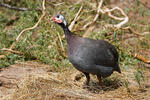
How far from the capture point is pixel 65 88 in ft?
14.0

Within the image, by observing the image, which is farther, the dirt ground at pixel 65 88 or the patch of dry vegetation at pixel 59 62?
the patch of dry vegetation at pixel 59 62

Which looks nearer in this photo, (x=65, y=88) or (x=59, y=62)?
(x=65, y=88)

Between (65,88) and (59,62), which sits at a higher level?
(59,62)

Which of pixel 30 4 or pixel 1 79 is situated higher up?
pixel 30 4

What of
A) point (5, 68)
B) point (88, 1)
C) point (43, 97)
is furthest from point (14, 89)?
point (88, 1)

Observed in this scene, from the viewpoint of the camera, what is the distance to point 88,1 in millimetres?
6570

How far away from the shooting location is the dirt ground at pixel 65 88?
12.8 feet

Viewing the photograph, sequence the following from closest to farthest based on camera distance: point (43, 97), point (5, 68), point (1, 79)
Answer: point (43, 97) < point (1, 79) < point (5, 68)

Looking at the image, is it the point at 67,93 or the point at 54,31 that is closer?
the point at 67,93

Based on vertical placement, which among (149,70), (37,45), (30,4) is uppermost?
(30,4)

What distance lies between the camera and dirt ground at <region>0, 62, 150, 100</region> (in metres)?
3.91

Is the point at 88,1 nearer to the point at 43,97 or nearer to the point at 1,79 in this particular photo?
the point at 1,79

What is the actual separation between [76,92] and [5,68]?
180 cm

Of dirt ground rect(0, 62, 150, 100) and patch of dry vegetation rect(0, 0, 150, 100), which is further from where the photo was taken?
patch of dry vegetation rect(0, 0, 150, 100)
